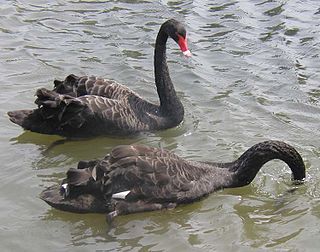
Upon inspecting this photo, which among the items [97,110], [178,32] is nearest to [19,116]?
[97,110]

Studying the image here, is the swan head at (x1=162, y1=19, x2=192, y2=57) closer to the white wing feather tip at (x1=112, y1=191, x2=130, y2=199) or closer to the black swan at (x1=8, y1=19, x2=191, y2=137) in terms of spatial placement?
the black swan at (x1=8, y1=19, x2=191, y2=137)

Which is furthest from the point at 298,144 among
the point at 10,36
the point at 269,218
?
the point at 10,36

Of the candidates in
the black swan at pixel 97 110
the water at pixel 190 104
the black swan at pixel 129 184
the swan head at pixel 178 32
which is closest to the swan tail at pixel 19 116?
the black swan at pixel 97 110

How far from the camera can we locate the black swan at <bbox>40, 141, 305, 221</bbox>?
16.7 feet

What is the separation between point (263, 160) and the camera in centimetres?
560

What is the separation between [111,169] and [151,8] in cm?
574

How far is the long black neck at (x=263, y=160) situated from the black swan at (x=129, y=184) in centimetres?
34

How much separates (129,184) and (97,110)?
1.59 meters

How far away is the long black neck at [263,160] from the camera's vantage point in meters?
5.56

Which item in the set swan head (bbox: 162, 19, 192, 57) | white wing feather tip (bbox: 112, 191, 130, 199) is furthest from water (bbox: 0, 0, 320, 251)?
swan head (bbox: 162, 19, 192, 57)

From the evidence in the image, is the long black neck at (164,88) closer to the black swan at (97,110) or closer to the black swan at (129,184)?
the black swan at (97,110)

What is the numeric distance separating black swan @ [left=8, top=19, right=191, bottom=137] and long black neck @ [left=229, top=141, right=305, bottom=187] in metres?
1.45

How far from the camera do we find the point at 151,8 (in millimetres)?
10445

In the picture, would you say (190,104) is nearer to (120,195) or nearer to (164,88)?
(164,88)
